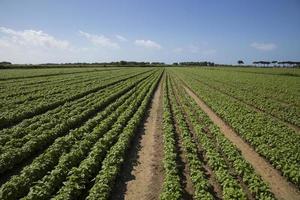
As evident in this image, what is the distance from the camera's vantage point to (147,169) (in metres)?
10.6

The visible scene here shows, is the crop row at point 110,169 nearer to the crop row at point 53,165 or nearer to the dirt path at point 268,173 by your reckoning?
the crop row at point 53,165

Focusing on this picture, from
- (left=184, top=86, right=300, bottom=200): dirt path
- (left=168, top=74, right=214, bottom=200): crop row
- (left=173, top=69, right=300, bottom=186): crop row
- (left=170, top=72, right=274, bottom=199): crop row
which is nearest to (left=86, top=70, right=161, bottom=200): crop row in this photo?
(left=168, top=74, right=214, bottom=200): crop row

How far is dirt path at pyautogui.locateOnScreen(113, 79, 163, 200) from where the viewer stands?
8.85 meters

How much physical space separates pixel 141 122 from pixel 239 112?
24.7 ft

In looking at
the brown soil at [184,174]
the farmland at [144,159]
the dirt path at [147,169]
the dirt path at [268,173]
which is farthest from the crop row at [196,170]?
the dirt path at [268,173]

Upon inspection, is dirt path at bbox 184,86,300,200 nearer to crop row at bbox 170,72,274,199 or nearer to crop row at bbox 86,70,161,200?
crop row at bbox 170,72,274,199

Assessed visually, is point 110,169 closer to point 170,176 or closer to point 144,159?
point 170,176

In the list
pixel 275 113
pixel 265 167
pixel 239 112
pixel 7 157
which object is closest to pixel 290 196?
pixel 265 167

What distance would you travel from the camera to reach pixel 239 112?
2066 centimetres

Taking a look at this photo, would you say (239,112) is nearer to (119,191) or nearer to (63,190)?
(119,191)

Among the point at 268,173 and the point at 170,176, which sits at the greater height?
the point at 170,176

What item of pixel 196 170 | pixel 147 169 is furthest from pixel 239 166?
pixel 147 169

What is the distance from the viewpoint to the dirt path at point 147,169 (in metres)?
8.85

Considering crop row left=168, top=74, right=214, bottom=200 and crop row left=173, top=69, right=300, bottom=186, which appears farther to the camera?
crop row left=173, top=69, right=300, bottom=186
